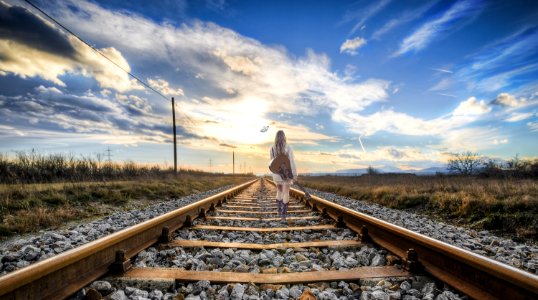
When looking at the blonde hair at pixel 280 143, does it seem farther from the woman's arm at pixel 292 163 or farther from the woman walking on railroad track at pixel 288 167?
the woman's arm at pixel 292 163

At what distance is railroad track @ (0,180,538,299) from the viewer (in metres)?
2.04

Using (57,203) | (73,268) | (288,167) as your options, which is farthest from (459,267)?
(57,203)

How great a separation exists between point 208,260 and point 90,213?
6.04 metres

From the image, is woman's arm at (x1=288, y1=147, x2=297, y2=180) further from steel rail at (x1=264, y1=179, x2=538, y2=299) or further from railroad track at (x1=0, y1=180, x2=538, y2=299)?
steel rail at (x1=264, y1=179, x2=538, y2=299)

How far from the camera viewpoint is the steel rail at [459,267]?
1881mm

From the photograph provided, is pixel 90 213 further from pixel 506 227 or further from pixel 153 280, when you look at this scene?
pixel 506 227

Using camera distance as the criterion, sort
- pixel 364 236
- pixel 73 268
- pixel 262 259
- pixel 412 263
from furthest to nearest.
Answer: pixel 364 236 < pixel 262 259 < pixel 412 263 < pixel 73 268

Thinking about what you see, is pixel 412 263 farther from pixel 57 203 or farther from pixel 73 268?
pixel 57 203

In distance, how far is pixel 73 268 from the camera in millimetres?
2303

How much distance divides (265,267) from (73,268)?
5.20 feet

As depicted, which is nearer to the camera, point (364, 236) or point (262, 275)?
point (262, 275)

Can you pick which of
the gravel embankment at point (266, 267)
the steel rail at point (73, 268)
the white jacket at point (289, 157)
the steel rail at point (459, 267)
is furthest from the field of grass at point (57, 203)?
the steel rail at point (459, 267)

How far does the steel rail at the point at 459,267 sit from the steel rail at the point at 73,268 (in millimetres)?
2596

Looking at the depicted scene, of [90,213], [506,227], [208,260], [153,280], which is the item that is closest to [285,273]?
[208,260]
